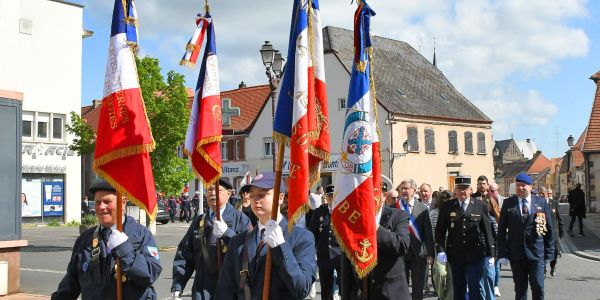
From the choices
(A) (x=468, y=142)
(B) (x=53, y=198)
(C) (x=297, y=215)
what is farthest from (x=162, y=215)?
(C) (x=297, y=215)

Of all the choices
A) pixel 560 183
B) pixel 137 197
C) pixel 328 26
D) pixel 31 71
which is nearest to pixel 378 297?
pixel 137 197

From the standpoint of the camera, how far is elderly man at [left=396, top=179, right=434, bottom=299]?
355 inches

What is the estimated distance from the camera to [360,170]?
6.19 m

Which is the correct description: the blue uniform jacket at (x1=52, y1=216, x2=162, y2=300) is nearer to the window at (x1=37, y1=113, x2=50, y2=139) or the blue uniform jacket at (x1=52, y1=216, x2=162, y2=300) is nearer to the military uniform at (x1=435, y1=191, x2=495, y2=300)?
the military uniform at (x1=435, y1=191, x2=495, y2=300)

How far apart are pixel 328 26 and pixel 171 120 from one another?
29.0 metres

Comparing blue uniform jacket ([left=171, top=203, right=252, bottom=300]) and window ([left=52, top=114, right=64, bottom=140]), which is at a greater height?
window ([left=52, top=114, right=64, bottom=140])

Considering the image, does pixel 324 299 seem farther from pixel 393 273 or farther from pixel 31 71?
pixel 31 71

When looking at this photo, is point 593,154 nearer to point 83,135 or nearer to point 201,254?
point 83,135

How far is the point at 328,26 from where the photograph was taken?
50.1 metres

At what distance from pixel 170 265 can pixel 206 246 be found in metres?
10.6

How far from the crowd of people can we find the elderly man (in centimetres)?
2

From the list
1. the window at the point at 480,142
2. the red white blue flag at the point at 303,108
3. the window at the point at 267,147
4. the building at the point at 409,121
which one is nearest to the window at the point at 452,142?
the building at the point at 409,121

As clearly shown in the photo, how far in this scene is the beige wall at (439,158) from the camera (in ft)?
150

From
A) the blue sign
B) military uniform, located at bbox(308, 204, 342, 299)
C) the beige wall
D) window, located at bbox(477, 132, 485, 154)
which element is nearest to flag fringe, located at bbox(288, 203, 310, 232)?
military uniform, located at bbox(308, 204, 342, 299)
